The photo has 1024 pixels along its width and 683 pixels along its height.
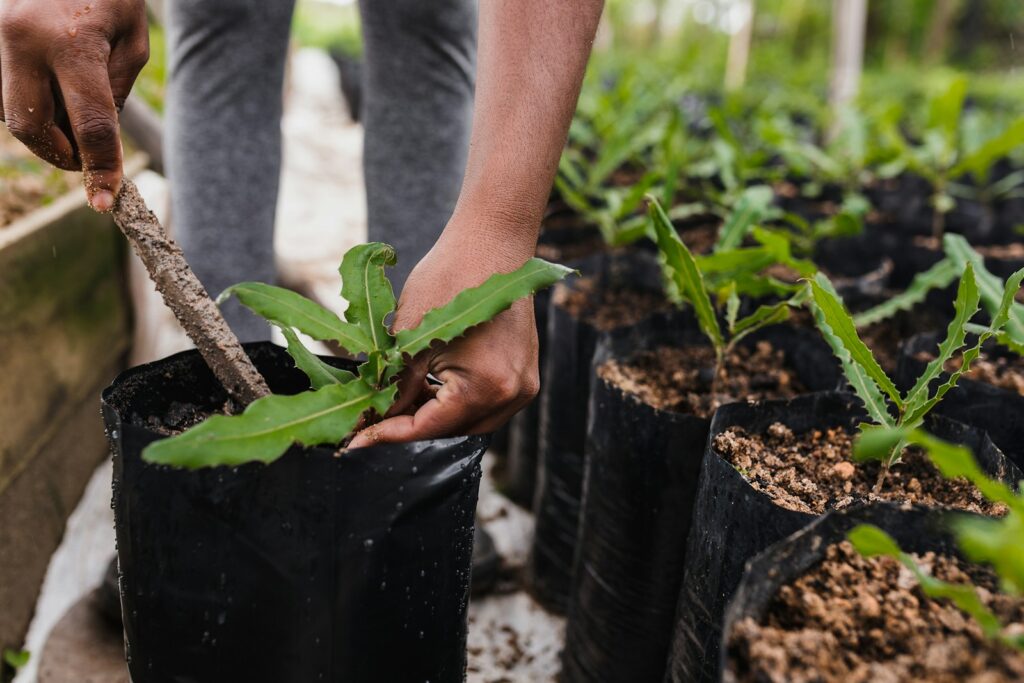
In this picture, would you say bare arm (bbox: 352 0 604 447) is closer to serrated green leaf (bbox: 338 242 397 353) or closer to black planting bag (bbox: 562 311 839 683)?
serrated green leaf (bbox: 338 242 397 353)

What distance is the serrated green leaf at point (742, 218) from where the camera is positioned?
1418mm

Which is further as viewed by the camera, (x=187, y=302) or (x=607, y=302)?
(x=607, y=302)

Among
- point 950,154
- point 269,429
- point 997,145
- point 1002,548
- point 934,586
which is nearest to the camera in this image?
point 1002,548

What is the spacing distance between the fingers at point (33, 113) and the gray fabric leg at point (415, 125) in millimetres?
602

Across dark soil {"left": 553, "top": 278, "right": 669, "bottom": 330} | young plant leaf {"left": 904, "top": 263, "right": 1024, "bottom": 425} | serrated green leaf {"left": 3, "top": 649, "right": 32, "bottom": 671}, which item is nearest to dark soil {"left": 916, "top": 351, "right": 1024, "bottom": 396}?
young plant leaf {"left": 904, "top": 263, "right": 1024, "bottom": 425}

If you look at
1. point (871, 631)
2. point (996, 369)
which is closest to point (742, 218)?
point (996, 369)

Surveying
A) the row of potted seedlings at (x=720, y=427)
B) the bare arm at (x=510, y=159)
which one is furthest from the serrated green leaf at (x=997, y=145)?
the bare arm at (x=510, y=159)

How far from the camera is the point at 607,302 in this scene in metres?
1.69

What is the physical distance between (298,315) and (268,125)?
72cm

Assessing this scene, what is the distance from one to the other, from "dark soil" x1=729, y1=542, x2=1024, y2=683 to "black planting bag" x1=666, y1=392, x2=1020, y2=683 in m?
0.11

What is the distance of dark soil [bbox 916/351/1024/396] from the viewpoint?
1.20 m

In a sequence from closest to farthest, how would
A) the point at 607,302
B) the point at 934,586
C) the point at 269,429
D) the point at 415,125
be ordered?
the point at 934,586
the point at 269,429
the point at 415,125
the point at 607,302

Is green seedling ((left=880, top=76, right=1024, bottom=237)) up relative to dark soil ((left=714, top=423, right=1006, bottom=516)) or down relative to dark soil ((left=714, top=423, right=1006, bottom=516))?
up

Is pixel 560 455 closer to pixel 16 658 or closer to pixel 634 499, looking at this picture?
pixel 634 499
